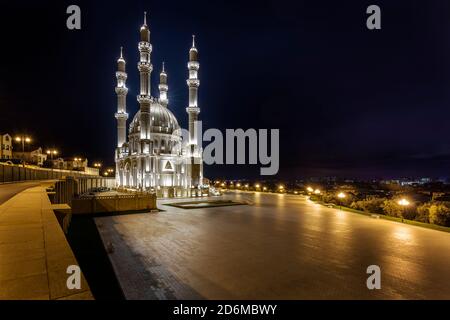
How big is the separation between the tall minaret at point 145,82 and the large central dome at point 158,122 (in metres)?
9.05

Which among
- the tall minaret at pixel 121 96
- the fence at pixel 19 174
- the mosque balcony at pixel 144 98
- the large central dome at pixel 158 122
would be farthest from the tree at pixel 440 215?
the tall minaret at pixel 121 96

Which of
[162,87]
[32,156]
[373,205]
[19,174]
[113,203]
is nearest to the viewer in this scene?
[113,203]

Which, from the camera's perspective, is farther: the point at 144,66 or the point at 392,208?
the point at 144,66

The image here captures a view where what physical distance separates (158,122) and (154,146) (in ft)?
21.3

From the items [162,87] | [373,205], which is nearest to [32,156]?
[162,87]

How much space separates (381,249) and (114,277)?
11.3 meters

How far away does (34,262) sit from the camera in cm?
449

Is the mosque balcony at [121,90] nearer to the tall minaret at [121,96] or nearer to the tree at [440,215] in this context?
the tall minaret at [121,96]

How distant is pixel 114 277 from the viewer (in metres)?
7.82

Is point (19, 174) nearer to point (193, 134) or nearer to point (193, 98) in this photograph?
point (193, 134)

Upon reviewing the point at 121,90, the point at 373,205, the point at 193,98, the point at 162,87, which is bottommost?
the point at 373,205

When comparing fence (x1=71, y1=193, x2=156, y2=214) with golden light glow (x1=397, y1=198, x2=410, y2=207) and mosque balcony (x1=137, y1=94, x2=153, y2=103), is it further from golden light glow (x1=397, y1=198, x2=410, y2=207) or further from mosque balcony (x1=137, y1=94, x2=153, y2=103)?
mosque balcony (x1=137, y1=94, x2=153, y2=103)

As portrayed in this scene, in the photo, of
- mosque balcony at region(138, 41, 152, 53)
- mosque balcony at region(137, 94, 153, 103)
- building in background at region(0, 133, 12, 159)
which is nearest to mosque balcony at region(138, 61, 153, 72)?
mosque balcony at region(138, 41, 152, 53)

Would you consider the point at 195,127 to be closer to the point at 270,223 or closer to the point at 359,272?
the point at 270,223
